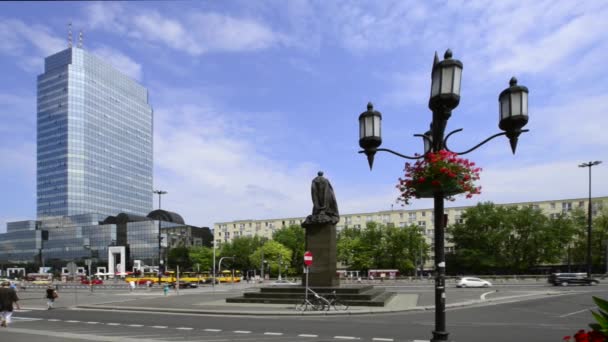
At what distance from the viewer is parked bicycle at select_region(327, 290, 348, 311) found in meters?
23.5

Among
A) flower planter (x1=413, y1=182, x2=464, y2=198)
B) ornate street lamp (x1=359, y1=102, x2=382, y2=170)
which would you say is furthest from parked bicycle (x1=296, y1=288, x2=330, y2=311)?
flower planter (x1=413, y1=182, x2=464, y2=198)

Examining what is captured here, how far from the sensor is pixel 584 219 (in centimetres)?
8988

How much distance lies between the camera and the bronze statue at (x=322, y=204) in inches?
1113

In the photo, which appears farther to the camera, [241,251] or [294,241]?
[241,251]

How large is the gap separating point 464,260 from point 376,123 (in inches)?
3455

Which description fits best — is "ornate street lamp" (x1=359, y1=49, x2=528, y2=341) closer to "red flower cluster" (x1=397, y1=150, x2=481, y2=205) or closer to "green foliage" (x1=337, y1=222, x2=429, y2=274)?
"red flower cluster" (x1=397, y1=150, x2=481, y2=205)

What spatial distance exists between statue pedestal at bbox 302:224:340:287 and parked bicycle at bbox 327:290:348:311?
2.47m

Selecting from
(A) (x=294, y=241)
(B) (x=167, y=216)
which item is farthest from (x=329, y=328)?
(B) (x=167, y=216)

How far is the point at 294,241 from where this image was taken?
380 ft

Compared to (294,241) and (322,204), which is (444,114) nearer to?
(322,204)

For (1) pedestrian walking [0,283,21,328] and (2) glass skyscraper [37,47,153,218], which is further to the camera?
(2) glass skyscraper [37,47,153,218]

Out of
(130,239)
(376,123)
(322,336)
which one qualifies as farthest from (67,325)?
(130,239)

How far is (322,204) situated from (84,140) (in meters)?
151

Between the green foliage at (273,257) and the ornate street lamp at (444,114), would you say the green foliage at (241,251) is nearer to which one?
the green foliage at (273,257)
